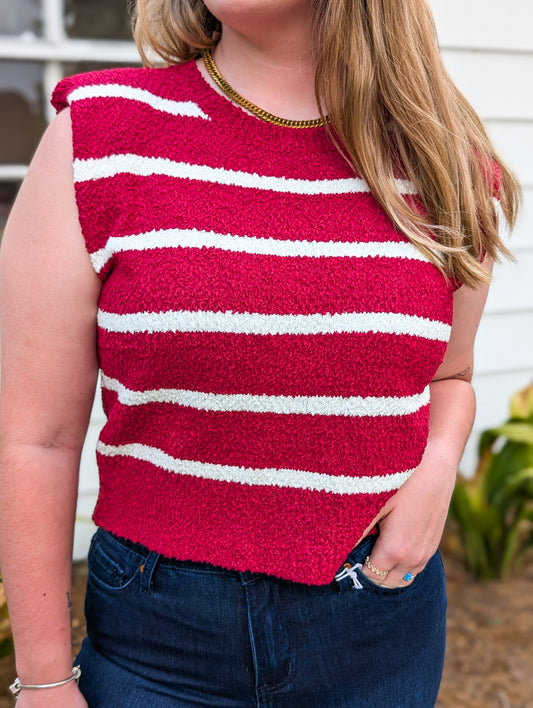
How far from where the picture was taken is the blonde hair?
3.71 ft

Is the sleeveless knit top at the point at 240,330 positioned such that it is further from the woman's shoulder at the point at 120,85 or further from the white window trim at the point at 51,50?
the white window trim at the point at 51,50

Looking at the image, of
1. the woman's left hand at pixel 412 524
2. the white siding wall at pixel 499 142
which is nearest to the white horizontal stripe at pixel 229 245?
the woman's left hand at pixel 412 524

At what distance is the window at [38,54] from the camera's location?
89.1 inches

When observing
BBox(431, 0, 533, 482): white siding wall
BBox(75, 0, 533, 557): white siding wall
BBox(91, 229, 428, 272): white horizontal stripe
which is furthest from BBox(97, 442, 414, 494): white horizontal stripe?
BBox(431, 0, 533, 482): white siding wall

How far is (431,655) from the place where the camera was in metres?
1.21

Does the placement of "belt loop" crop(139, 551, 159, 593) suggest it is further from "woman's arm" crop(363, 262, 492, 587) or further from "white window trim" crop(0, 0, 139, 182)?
"white window trim" crop(0, 0, 139, 182)

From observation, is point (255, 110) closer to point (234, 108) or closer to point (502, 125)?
point (234, 108)

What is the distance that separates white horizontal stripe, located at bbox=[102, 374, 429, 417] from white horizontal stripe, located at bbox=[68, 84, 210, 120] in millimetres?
412

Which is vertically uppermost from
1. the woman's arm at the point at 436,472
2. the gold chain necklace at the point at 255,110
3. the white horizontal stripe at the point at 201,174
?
the gold chain necklace at the point at 255,110

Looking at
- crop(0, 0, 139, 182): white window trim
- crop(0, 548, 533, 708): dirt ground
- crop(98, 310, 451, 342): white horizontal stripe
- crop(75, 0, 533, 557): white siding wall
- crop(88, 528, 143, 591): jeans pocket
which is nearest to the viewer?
crop(98, 310, 451, 342): white horizontal stripe

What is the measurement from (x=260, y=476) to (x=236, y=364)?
172mm

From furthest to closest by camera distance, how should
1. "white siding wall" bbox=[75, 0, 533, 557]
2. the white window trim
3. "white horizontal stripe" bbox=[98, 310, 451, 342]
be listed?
"white siding wall" bbox=[75, 0, 533, 557]
the white window trim
"white horizontal stripe" bbox=[98, 310, 451, 342]

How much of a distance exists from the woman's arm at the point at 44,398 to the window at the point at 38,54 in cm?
143

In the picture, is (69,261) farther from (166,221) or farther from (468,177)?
(468,177)
